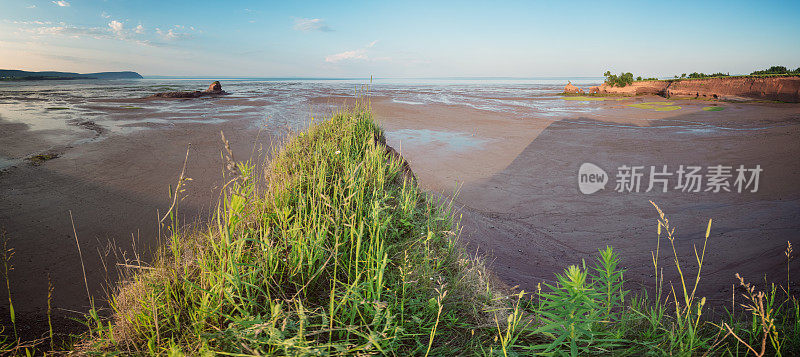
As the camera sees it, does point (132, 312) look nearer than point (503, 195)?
Yes

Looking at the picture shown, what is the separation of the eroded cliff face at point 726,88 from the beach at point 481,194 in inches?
266

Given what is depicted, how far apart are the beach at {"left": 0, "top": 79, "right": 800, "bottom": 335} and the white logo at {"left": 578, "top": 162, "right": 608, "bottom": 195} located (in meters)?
0.21

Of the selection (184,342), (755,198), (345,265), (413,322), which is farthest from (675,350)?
(755,198)

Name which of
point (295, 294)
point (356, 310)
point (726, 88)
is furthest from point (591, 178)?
point (726, 88)

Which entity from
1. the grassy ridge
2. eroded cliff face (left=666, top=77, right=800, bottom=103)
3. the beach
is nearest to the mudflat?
the beach

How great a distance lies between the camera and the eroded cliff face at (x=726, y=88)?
17.6 meters

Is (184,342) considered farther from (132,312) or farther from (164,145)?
(164,145)

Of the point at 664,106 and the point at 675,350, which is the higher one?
the point at 664,106

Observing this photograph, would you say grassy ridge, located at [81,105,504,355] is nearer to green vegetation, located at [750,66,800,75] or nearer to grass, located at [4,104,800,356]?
grass, located at [4,104,800,356]

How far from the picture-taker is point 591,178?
311 inches

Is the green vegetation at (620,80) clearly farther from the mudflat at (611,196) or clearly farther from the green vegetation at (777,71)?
the mudflat at (611,196)

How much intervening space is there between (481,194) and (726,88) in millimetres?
23391

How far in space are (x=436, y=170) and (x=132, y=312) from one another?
21.9ft

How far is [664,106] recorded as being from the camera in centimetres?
1923
